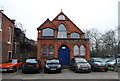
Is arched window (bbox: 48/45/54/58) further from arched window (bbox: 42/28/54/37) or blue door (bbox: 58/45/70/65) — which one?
arched window (bbox: 42/28/54/37)

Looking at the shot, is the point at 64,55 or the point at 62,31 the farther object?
the point at 62,31

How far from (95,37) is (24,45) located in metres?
35.2

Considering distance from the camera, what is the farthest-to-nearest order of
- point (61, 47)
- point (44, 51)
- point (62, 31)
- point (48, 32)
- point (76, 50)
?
point (62, 31) < point (48, 32) < point (61, 47) < point (76, 50) < point (44, 51)

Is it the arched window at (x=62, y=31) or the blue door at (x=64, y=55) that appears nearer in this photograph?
the blue door at (x=64, y=55)

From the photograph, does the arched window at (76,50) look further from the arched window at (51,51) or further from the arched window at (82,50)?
the arched window at (51,51)

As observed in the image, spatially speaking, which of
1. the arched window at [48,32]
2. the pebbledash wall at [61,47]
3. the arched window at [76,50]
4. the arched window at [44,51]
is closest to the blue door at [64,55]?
the pebbledash wall at [61,47]

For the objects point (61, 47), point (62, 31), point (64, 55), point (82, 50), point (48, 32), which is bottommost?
point (64, 55)

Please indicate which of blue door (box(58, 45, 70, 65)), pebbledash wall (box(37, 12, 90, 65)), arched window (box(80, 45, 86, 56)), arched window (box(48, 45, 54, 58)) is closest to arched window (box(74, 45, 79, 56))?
pebbledash wall (box(37, 12, 90, 65))

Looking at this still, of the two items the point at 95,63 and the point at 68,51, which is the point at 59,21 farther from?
the point at 95,63

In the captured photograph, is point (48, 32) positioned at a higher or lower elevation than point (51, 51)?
higher

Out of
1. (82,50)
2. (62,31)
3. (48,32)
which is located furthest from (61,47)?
(62,31)

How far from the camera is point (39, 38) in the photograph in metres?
20.9

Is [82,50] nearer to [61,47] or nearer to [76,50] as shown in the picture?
[76,50]

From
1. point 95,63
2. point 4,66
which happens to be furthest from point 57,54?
point 4,66
